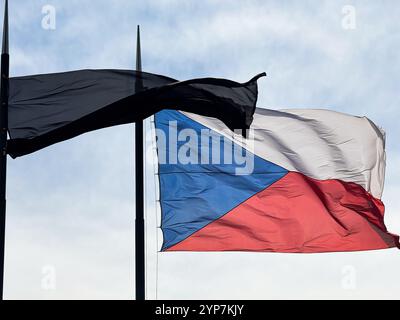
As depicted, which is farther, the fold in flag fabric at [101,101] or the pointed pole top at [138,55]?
the pointed pole top at [138,55]

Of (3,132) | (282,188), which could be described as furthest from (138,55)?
(282,188)

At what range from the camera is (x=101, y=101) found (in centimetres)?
1970

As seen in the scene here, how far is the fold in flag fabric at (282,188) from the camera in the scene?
71.3 ft

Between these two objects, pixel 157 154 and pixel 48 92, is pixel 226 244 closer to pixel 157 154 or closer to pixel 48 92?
pixel 157 154

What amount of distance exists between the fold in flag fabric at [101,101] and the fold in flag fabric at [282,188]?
2.21m

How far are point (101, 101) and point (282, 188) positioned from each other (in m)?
5.39

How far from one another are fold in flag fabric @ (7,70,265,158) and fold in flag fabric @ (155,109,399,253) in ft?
7.25

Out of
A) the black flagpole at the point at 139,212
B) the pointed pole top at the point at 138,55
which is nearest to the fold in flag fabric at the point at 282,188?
the pointed pole top at the point at 138,55

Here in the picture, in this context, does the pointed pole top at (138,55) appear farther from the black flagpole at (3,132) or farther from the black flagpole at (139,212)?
the black flagpole at (3,132)

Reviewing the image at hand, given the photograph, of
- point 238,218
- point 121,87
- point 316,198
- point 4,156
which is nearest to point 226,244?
point 238,218

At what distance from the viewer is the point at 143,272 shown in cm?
1867
